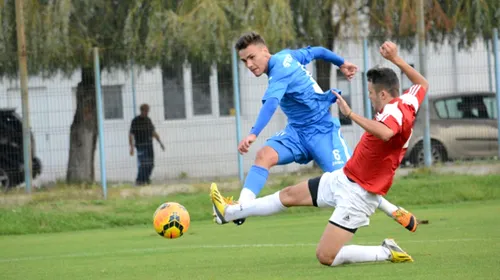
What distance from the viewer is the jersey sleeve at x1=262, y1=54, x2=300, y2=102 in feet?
35.3

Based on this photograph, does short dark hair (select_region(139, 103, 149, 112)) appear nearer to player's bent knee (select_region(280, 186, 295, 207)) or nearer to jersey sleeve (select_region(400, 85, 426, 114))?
player's bent knee (select_region(280, 186, 295, 207))

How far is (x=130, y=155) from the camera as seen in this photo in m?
19.8

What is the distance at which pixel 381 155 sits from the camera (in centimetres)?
918

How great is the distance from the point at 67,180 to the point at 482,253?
38.0 feet

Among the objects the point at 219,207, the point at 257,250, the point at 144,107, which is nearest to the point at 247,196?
the point at 219,207

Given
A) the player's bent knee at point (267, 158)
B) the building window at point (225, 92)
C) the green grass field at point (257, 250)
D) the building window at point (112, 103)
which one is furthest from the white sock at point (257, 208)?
the building window at point (112, 103)

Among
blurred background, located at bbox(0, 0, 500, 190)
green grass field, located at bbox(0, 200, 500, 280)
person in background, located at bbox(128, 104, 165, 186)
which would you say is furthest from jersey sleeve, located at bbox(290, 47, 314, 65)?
person in background, located at bbox(128, 104, 165, 186)

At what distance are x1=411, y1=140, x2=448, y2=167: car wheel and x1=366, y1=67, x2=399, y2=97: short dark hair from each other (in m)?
11.9

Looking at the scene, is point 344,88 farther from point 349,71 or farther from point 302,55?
point 349,71

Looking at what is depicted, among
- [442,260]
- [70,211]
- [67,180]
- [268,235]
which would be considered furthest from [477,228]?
[67,180]

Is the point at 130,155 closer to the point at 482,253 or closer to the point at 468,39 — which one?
the point at 468,39

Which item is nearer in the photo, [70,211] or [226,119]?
[70,211]

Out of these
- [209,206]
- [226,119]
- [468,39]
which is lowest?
[209,206]

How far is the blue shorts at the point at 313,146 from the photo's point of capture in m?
11.3
